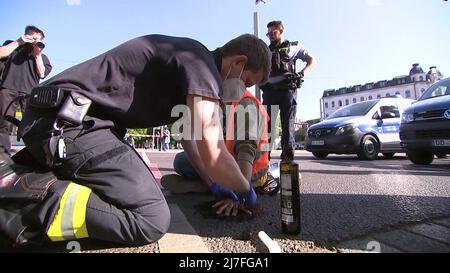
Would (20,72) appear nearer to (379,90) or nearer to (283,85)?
(283,85)

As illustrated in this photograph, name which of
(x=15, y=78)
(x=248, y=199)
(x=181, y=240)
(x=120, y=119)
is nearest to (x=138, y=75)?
(x=120, y=119)

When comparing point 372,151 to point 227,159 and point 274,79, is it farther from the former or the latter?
point 227,159

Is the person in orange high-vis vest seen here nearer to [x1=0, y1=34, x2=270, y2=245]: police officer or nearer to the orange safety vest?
the orange safety vest

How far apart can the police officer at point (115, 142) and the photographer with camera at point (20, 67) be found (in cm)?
285

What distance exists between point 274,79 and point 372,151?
5.20m

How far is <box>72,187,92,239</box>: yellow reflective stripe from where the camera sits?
1403 millimetres

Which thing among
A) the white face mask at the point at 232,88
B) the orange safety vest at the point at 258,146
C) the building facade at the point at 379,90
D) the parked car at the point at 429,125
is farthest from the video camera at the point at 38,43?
the building facade at the point at 379,90

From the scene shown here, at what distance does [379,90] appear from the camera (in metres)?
78.2

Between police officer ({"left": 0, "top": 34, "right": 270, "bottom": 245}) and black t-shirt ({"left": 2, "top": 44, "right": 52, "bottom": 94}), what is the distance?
2.93 metres

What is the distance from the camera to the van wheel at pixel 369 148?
7.52 m

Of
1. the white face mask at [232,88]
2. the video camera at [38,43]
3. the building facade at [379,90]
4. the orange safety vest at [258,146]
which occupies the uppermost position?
the building facade at [379,90]

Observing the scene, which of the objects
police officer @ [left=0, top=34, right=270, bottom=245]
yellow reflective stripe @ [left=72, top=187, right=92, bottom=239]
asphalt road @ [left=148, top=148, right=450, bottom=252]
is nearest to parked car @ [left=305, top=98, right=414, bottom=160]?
asphalt road @ [left=148, top=148, right=450, bottom=252]

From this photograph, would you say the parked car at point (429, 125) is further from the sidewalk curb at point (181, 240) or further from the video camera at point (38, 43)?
the video camera at point (38, 43)

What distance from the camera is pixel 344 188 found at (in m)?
3.02
